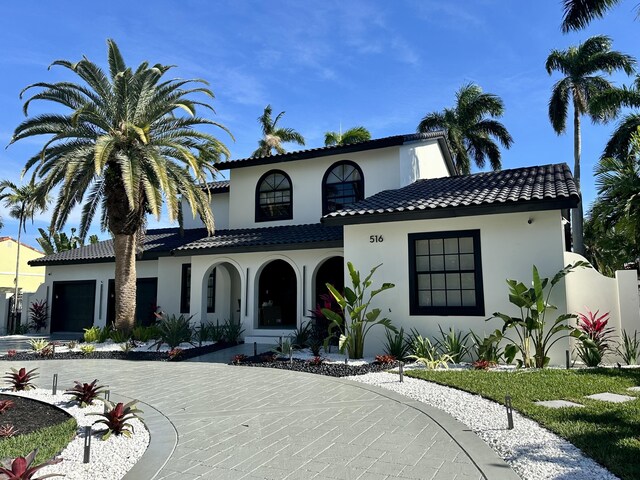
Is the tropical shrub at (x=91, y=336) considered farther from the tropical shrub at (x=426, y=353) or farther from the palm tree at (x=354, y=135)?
the palm tree at (x=354, y=135)

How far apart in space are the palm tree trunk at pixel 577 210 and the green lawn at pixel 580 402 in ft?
58.5

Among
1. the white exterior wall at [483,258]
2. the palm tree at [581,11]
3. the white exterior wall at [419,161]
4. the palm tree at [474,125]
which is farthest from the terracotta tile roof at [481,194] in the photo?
the palm tree at [474,125]

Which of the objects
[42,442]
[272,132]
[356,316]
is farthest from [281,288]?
[272,132]

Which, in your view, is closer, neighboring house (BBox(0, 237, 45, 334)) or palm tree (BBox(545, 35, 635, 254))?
palm tree (BBox(545, 35, 635, 254))

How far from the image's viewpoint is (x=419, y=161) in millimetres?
16859

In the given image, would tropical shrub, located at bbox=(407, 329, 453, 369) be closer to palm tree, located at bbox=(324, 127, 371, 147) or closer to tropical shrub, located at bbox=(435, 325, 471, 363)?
tropical shrub, located at bbox=(435, 325, 471, 363)

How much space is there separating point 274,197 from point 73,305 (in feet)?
38.5

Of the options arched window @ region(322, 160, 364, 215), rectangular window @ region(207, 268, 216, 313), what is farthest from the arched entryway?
arched window @ region(322, 160, 364, 215)

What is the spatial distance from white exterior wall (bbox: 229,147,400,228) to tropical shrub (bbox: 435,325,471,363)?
260 inches

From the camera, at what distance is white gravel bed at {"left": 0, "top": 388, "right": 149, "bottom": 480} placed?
14.5 ft

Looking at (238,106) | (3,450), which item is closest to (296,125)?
(238,106)

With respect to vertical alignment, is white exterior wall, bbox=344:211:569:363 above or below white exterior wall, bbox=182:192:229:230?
below

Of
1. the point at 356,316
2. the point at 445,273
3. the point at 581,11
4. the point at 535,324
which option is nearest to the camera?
the point at 535,324

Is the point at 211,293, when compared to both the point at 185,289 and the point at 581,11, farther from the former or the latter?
the point at 581,11
